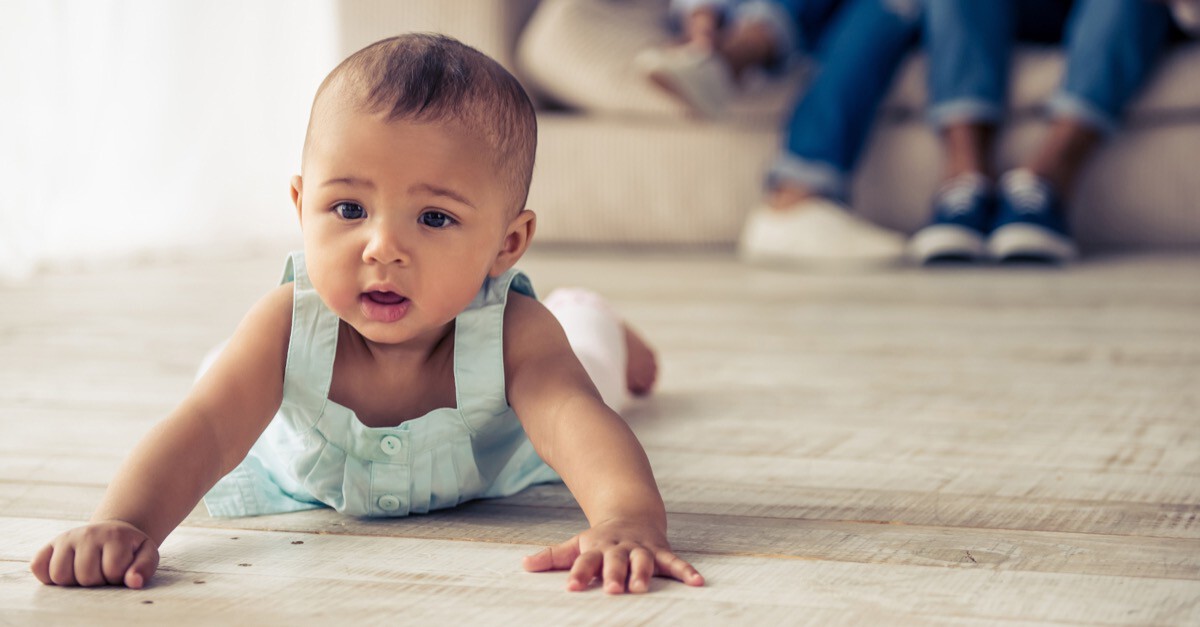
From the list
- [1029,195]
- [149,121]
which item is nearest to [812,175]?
[1029,195]

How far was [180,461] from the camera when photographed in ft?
2.39

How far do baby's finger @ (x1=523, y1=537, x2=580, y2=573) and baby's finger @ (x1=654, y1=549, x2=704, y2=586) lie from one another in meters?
0.05

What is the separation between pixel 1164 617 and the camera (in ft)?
1.99

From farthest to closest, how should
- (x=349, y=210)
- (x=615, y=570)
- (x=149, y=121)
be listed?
(x=149, y=121) → (x=349, y=210) → (x=615, y=570)

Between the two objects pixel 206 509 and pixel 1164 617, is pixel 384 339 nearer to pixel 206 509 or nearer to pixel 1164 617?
pixel 206 509

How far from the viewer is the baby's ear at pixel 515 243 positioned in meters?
0.81

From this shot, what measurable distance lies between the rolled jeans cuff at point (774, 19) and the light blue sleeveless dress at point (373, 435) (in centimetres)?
157

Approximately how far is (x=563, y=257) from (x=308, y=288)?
166cm

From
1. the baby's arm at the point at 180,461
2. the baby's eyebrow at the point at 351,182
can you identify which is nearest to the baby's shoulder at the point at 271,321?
the baby's arm at the point at 180,461

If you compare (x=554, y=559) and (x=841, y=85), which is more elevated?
(x=841, y=85)

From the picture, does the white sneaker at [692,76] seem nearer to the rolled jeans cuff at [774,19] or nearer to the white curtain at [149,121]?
the rolled jeans cuff at [774,19]

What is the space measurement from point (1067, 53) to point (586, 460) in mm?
1733

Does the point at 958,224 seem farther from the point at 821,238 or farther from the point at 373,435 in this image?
the point at 373,435

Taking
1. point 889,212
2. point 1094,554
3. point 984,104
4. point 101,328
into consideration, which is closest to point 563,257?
point 889,212
